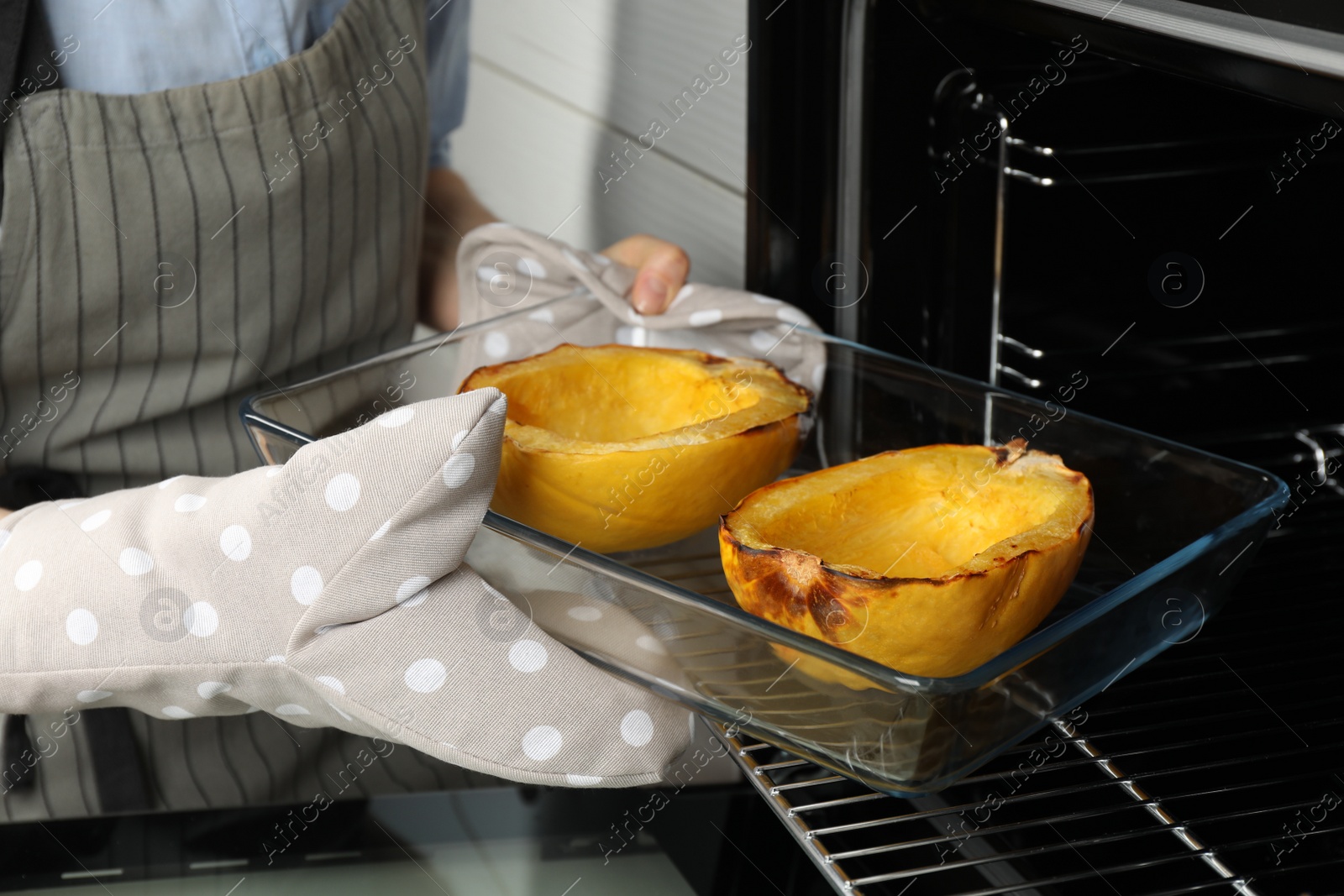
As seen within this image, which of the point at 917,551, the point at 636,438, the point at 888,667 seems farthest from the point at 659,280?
the point at 888,667

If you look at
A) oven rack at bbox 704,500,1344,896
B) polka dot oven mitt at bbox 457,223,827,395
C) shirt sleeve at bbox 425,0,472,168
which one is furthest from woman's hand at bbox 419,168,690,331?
oven rack at bbox 704,500,1344,896

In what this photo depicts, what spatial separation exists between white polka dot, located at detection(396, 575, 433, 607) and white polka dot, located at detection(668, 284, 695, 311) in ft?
0.89

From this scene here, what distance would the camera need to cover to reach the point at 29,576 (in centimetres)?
51

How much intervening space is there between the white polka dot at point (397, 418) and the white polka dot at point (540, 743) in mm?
123

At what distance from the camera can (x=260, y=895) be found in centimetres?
45

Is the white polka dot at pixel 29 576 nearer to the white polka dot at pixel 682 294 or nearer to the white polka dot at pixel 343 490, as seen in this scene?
the white polka dot at pixel 343 490

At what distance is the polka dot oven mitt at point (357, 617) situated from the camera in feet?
1.44

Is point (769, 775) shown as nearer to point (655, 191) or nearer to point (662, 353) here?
point (662, 353)

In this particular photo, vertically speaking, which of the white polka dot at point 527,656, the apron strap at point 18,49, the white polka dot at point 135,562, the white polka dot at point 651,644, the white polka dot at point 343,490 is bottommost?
the white polka dot at point 135,562

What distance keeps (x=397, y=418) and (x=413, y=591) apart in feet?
0.21

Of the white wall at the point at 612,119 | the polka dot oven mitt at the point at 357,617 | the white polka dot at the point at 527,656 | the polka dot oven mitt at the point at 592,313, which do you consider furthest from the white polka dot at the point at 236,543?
the white wall at the point at 612,119

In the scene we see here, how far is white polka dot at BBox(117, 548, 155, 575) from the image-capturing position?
48cm

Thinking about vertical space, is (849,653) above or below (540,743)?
above

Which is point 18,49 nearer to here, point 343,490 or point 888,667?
point 343,490
